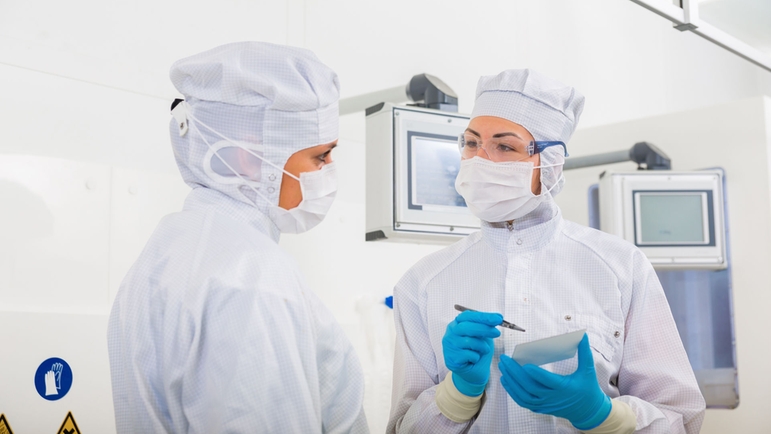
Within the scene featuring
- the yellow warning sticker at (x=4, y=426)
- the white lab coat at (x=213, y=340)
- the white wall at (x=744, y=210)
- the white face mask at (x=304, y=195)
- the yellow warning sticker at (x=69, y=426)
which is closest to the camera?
the white lab coat at (x=213, y=340)

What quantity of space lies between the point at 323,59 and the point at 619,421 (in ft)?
4.87

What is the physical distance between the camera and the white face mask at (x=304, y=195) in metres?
1.19

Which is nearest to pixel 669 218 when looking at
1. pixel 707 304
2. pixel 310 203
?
pixel 707 304

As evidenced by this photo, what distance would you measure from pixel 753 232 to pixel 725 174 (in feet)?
0.72

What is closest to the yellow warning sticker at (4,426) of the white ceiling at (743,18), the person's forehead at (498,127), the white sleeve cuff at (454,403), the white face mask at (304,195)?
the white face mask at (304,195)

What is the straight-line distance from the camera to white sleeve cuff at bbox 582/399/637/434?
1.30 metres

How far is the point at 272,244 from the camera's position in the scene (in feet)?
3.78

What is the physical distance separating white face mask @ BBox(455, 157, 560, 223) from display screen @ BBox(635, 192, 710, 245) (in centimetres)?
115

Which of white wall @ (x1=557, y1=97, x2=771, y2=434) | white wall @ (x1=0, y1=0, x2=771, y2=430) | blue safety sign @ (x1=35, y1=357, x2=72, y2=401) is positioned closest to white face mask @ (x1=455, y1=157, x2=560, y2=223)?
white wall @ (x1=0, y1=0, x2=771, y2=430)

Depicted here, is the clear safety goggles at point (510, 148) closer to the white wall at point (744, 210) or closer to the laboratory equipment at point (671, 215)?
the laboratory equipment at point (671, 215)

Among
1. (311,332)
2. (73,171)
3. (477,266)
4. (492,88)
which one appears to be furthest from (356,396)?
(73,171)

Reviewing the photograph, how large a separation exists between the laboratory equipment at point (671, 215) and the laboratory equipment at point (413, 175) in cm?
79

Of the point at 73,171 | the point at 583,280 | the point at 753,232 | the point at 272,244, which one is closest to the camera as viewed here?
the point at 272,244

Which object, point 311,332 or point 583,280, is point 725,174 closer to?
point 583,280
